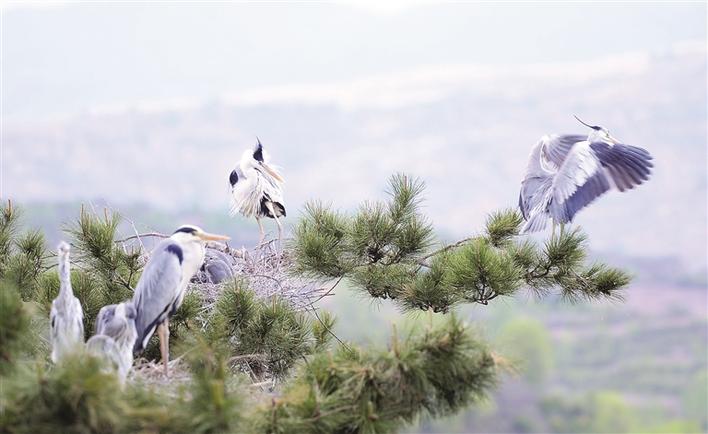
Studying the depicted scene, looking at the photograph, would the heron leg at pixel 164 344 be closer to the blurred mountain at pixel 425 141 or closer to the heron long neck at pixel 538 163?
the heron long neck at pixel 538 163

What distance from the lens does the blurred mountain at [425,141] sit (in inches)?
3083

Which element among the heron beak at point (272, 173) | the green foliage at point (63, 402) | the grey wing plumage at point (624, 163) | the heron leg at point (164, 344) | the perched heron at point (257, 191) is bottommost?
the green foliage at point (63, 402)

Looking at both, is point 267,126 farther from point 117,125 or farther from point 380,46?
point 380,46

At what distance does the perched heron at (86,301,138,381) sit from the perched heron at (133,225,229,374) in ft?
0.22

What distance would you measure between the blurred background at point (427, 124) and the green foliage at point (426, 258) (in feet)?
84.1

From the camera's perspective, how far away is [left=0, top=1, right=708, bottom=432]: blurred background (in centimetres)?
5016

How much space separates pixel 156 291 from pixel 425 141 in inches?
3789

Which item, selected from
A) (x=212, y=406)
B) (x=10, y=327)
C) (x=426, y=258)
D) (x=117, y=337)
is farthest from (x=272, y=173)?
(x=212, y=406)

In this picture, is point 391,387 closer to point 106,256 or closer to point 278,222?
point 106,256

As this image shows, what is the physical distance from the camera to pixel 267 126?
102 metres

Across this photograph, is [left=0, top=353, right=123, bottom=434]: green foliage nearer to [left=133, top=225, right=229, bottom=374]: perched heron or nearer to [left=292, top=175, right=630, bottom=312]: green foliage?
[left=133, top=225, right=229, bottom=374]: perched heron

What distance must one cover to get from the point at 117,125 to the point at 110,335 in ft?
312

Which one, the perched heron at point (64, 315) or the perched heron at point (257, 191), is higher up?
the perched heron at point (257, 191)

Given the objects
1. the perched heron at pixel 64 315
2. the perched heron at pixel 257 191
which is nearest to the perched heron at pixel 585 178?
the perched heron at pixel 257 191
